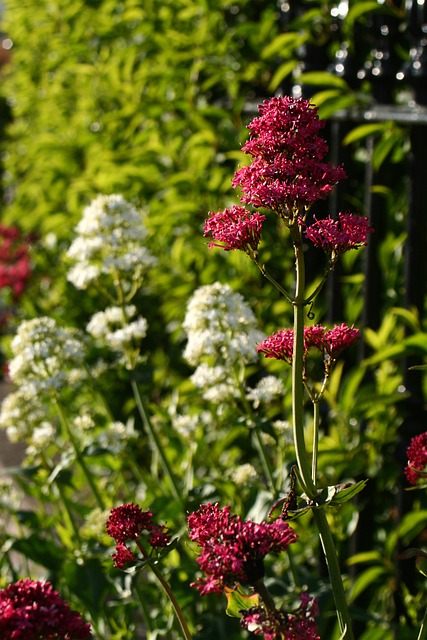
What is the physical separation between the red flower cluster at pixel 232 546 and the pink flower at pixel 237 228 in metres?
0.31

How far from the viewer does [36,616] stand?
3.31ft

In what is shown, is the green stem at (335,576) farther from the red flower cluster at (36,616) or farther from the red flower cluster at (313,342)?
the red flower cluster at (36,616)

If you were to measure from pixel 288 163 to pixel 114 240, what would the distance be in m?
1.16

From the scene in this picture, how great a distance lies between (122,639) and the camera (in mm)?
2059

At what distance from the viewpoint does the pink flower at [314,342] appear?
112cm

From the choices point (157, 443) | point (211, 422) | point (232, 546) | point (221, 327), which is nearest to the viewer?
point (232, 546)

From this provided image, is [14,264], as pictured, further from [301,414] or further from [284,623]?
[284,623]

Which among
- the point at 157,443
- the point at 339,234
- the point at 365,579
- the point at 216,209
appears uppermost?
the point at 216,209

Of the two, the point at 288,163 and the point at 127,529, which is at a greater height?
the point at 288,163

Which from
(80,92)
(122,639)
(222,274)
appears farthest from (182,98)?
(122,639)

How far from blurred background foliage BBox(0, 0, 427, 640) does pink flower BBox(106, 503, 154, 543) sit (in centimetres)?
76

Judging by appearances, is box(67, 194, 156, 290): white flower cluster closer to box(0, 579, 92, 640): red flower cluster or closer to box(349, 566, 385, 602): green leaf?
box(349, 566, 385, 602): green leaf

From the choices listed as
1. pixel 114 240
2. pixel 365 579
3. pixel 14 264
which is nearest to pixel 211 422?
pixel 365 579

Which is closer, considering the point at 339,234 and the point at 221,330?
the point at 339,234
